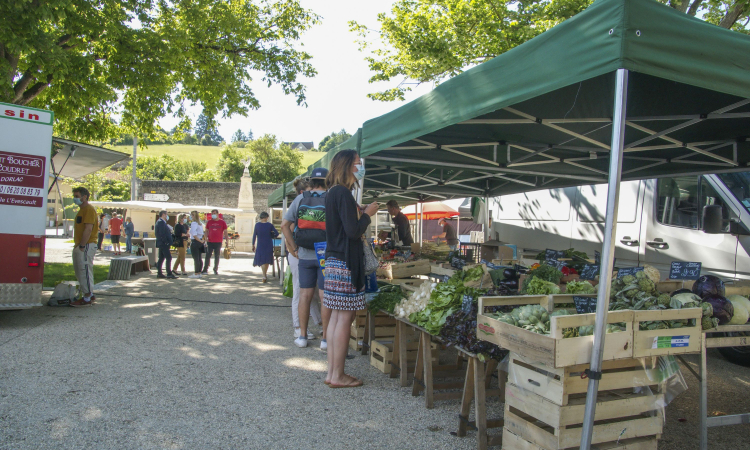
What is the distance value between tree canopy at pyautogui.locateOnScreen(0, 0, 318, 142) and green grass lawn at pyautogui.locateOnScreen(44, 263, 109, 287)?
11.3 ft

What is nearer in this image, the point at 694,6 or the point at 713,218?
the point at 713,218

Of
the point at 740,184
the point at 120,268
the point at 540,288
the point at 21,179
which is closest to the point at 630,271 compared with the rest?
the point at 540,288

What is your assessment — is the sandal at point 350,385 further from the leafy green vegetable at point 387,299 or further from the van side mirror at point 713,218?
the van side mirror at point 713,218

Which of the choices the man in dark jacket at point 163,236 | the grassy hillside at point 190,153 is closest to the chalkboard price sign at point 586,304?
the man in dark jacket at point 163,236

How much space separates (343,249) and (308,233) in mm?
1173

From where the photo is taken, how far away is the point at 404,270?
20.1ft

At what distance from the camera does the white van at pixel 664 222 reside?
5.44 m

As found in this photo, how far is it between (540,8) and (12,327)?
12103 millimetres

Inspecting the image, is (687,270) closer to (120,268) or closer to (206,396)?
(206,396)

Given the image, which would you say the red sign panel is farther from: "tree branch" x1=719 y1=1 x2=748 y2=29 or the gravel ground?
"tree branch" x1=719 y1=1 x2=748 y2=29

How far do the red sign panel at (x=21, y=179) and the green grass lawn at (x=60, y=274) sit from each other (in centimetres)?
454

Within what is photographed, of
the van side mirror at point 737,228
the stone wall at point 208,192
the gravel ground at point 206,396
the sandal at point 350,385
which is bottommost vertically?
the gravel ground at point 206,396

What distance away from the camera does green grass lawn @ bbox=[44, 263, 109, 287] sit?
10.8m

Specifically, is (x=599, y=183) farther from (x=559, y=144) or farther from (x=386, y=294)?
(x=386, y=294)
